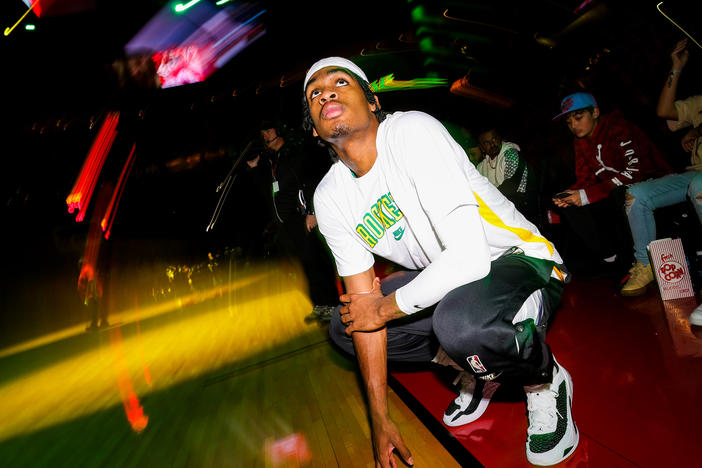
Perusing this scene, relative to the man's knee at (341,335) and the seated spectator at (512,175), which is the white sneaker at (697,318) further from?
the seated spectator at (512,175)

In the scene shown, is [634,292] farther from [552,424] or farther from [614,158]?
[552,424]

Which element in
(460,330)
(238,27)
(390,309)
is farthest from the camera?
Result: (238,27)

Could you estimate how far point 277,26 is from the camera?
8.08m

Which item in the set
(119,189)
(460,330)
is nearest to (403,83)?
(460,330)

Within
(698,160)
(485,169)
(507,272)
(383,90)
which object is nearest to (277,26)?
(383,90)

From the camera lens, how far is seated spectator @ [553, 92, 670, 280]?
8.68 ft

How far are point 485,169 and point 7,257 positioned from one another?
35.6 ft

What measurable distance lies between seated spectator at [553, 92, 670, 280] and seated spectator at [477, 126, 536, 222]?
0.43 meters

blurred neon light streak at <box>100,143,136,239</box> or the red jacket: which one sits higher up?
blurred neon light streak at <box>100,143,136,239</box>

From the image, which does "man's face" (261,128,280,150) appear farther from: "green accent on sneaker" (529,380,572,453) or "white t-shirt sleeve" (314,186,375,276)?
"green accent on sneaker" (529,380,572,453)

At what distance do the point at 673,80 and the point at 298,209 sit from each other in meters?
3.27

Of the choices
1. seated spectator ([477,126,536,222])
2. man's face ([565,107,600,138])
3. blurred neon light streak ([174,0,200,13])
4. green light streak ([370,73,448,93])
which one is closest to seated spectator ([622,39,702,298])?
man's face ([565,107,600,138])

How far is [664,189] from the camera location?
94.6 inches

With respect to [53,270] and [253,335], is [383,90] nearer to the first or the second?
[253,335]
